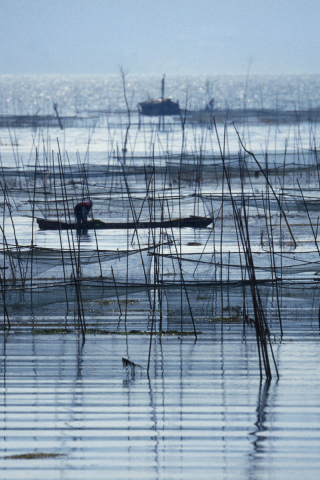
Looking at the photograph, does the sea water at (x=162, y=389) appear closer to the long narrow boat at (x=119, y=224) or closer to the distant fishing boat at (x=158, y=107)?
the long narrow boat at (x=119, y=224)

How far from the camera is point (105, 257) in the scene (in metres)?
4.52

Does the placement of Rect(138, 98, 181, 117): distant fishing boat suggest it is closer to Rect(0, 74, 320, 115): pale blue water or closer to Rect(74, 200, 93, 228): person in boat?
Rect(0, 74, 320, 115): pale blue water

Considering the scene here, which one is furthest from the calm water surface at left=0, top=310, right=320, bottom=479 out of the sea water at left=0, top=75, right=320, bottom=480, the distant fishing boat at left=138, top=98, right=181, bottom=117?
the distant fishing boat at left=138, top=98, right=181, bottom=117

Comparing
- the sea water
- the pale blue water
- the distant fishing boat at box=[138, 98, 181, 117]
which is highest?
the pale blue water

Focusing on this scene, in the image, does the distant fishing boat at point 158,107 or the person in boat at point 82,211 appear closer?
the person in boat at point 82,211

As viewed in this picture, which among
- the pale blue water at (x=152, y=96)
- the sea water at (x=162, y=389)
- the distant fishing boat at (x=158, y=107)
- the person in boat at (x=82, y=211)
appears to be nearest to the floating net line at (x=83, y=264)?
the sea water at (x=162, y=389)

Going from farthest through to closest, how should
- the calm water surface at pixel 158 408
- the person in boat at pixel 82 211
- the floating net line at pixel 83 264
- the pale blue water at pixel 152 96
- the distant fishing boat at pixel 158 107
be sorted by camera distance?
the pale blue water at pixel 152 96 → the distant fishing boat at pixel 158 107 → the person in boat at pixel 82 211 → the floating net line at pixel 83 264 → the calm water surface at pixel 158 408

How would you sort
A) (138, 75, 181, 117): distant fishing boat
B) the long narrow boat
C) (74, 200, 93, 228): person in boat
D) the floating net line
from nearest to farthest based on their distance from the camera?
1. the floating net line
2. (74, 200, 93, 228): person in boat
3. the long narrow boat
4. (138, 75, 181, 117): distant fishing boat

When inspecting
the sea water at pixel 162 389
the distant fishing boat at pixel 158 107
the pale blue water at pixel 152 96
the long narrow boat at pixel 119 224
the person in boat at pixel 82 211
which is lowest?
the sea water at pixel 162 389

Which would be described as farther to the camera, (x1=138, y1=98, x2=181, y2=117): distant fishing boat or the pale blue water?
the pale blue water

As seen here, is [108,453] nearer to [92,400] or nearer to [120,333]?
[92,400]

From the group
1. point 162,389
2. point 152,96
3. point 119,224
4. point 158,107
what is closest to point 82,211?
point 119,224

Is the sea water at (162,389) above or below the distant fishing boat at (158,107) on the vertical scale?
below

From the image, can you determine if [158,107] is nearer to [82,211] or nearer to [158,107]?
A: [158,107]
